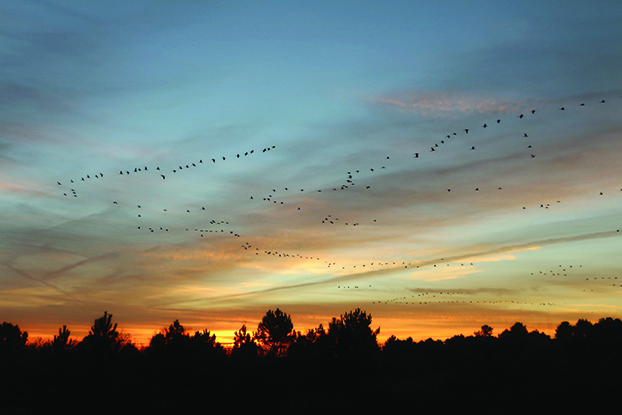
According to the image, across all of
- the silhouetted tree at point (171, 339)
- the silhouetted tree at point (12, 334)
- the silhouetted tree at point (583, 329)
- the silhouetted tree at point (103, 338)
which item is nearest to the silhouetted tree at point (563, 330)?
the silhouetted tree at point (583, 329)

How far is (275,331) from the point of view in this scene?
118 metres

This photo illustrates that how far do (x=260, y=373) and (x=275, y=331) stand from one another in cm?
3472

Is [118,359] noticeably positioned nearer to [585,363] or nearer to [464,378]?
[464,378]

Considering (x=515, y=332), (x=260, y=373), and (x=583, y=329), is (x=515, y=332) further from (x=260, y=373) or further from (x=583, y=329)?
(x=260, y=373)

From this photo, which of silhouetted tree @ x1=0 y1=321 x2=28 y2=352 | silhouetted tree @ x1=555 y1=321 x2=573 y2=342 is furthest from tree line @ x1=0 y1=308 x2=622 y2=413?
silhouetted tree @ x1=555 y1=321 x2=573 y2=342

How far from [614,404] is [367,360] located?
107 feet

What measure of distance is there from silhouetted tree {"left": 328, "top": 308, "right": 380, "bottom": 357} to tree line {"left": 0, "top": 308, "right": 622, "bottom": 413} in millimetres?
149

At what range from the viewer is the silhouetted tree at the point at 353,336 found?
76.9 m

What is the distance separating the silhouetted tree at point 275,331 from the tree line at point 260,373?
16.1 m

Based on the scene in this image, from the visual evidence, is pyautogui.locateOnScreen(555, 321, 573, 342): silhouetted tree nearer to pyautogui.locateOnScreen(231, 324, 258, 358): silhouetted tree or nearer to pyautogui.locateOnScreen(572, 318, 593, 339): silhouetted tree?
pyautogui.locateOnScreen(572, 318, 593, 339): silhouetted tree

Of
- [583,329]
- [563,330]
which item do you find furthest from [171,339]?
[563,330]

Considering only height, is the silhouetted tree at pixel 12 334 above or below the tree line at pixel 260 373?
above

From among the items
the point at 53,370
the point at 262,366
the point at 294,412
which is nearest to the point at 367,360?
the point at 294,412

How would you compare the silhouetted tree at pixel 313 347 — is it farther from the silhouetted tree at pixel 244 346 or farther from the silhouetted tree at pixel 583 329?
the silhouetted tree at pixel 583 329
